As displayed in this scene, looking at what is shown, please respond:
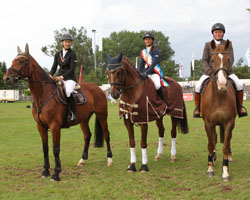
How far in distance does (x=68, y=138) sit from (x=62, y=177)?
6025 mm

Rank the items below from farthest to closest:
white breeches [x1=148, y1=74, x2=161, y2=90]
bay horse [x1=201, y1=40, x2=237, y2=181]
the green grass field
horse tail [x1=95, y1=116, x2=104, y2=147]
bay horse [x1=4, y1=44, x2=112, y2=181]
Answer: horse tail [x1=95, y1=116, x2=104, y2=147], white breeches [x1=148, y1=74, x2=161, y2=90], bay horse [x1=4, y1=44, x2=112, y2=181], bay horse [x1=201, y1=40, x2=237, y2=181], the green grass field

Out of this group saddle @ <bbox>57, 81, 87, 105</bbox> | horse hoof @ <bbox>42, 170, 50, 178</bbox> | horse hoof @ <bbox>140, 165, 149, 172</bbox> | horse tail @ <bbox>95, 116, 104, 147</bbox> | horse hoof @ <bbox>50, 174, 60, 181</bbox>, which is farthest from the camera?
horse tail @ <bbox>95, 116, 104, 147</bbox>

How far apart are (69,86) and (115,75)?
1235mm

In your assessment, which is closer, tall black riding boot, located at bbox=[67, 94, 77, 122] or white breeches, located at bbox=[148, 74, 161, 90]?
tall black riding boot, located at bbox=[67, 94, 77, 122]

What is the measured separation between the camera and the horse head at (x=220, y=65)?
223 inches

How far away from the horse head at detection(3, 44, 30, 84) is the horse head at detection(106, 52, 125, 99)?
1744mm

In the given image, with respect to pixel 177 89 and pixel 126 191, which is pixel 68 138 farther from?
pixel 126 191

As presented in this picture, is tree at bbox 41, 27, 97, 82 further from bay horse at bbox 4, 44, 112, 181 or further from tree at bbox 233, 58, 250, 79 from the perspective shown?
bay horse at bbox 4, 44, 112, 181

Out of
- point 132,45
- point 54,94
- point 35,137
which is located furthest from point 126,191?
point 132,45

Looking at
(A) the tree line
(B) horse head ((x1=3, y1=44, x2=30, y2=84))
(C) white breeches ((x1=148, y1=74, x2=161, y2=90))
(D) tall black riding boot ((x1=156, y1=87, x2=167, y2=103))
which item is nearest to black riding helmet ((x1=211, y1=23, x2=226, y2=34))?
(C) white breeches ((x1=148, y1=74, x2=161, y2=90))

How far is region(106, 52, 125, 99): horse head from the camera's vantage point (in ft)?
21.4

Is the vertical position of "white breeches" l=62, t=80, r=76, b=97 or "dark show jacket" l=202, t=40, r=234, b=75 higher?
"dark show jacket" l=202, t=40, r=234, b=75

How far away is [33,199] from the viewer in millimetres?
5320

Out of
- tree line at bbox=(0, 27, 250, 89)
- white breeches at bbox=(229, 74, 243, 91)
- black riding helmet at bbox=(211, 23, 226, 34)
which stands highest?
tree line at bbox=(0, 27, 250, 89)
